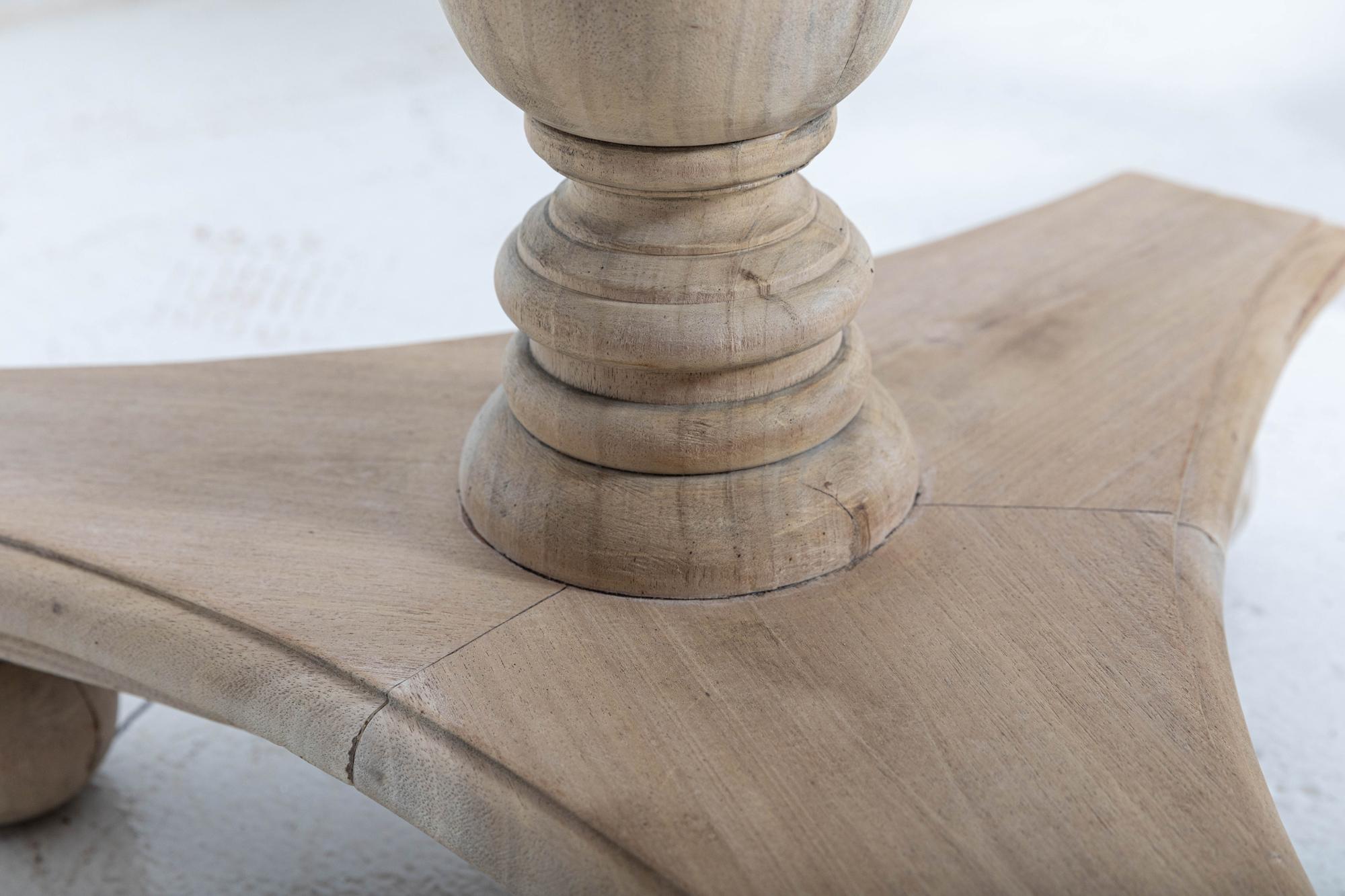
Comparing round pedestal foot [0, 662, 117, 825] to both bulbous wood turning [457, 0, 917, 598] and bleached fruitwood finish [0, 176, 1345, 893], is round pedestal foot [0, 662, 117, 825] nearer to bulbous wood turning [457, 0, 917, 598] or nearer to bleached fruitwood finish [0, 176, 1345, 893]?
bleached fruitwood finish [0, 176, 1345, 893]

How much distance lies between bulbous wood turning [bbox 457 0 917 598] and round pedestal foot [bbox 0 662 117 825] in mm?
228

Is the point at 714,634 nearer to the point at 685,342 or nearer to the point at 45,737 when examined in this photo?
the point at 685,342

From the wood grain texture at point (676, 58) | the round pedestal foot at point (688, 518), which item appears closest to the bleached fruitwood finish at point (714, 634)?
the round pedestal foot at point (688, 518)

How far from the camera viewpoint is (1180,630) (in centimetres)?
41

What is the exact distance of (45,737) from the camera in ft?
1.82

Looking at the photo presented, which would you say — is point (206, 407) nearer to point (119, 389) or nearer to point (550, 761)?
point (119, 389)

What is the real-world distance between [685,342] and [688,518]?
0.18ft

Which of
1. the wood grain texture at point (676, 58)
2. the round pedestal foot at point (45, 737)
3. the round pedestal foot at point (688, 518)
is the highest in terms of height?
the wood grain texture at point (676, 58)

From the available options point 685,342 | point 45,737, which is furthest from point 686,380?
point 45,737

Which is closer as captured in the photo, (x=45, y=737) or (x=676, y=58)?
(x=676, y=58)

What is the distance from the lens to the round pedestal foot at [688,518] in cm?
41

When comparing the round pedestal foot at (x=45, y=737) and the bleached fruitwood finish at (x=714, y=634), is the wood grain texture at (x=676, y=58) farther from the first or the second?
the round pedestal foot at (x=45, y=737)

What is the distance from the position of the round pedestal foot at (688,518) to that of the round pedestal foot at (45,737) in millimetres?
232

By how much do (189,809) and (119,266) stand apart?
586 millimetres
